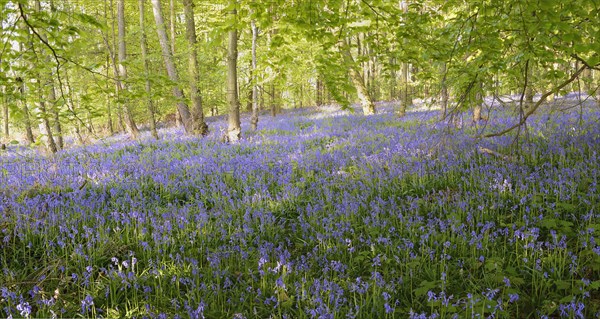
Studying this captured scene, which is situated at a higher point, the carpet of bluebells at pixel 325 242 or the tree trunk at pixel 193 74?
the tree trunk at pixel 193 74

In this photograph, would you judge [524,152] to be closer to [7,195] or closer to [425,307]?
[425,307]

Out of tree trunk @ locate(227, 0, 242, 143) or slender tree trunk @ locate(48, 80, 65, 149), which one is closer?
slender tree trunk @ locate(48, 80, 65, 149)

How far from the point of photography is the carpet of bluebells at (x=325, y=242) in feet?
9.68

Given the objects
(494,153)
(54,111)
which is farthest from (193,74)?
(494,153)

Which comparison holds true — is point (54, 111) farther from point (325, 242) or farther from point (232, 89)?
point (232, 89)

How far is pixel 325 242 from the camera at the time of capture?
402 centimetres

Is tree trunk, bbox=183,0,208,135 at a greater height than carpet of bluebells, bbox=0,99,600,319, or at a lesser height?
greater

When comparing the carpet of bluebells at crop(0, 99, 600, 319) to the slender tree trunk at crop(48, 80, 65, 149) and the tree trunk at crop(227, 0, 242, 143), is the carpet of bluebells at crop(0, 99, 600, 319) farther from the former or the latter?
the tree trunk at crop(227, 0, 242, 143)

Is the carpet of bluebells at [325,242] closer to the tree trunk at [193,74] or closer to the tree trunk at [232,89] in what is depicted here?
the tree trunk at [232,89]

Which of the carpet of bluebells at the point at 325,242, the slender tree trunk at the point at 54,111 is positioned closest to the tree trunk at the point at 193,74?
the slender tree trunk at the point at 54,111

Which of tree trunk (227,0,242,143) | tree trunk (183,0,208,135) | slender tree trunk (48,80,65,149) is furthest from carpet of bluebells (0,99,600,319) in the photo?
tree trunk (183,0,208,135)

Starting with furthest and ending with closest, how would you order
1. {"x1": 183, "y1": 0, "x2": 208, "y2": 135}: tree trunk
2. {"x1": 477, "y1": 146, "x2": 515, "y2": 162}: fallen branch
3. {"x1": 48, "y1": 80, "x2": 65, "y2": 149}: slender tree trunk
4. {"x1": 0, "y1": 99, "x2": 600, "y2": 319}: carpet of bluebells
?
1. {"x1": 183, "y1": 0, "x2": 208, "y2": 135}: tree trunk
2. {"x1": 477, "y1": 146, "x2": 515, "y2": 162}: fallen branch
3. {"x1": 48, "y1": 80, "x2": 65, "y2": 149}: slender tree trunk
4. {"x1": 0, "y1": 99, "x2": 600, "y2": 319}: carpet of bluebells

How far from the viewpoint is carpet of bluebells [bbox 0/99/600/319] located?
116 inches

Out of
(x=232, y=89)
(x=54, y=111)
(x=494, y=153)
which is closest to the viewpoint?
(x=54, y=111)
